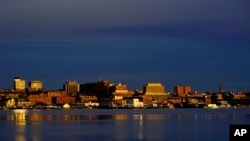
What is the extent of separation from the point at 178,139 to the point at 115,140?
10.6ft

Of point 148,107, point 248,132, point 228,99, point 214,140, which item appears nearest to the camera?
point 248,132

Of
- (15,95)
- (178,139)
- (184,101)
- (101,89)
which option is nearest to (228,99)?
(184,101)

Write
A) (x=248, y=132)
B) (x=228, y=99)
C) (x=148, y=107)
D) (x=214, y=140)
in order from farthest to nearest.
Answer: (x=228, y=99) → (x=148, y=107) → (x=214, y=140) → (x=248, y=132)

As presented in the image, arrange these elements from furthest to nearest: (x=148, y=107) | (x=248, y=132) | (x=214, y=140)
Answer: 1. (x=148, y=107)
2. (x=214, y=140)
3. (x=248, y=132)

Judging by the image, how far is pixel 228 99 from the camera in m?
194

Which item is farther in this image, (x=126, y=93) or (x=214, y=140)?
(x=126, y=93)

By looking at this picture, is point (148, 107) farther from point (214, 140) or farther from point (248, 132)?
point (248, 132)

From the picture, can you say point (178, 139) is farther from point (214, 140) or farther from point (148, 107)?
point (148, 107)

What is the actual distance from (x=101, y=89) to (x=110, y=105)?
537 inches

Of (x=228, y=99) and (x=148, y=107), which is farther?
(x=228, y=99)

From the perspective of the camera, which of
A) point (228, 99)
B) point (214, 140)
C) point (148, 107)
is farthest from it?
A: point (228, 99)

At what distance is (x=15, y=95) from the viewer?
Result: 611 ft

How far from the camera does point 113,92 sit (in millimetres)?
190625

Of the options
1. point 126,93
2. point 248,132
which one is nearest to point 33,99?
point 126,93
